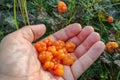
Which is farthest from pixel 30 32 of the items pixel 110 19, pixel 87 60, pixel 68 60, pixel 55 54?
pixel 110 19

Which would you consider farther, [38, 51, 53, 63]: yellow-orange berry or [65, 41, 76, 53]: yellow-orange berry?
[65, 41, 76, 53]: yellow-orange berry

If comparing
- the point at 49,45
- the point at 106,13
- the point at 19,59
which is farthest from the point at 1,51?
the point at 106,13

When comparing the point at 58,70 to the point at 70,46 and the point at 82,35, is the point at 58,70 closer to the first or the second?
the point at 70,46

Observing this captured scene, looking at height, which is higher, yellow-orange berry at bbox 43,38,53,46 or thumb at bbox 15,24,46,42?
thumb at bbox 15,24,46,42

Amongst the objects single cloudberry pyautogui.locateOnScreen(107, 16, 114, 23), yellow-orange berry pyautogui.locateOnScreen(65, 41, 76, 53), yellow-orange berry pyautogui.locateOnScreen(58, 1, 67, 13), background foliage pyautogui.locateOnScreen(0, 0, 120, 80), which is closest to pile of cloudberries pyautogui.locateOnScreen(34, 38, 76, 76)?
yellow-orange berry pyautogui.locateOnScreen(65, 41, 76, 53)

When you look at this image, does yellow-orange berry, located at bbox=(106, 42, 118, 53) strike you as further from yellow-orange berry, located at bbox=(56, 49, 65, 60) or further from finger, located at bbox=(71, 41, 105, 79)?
yellow-orange berry, located at bbox=(56, 49, 65, 60)

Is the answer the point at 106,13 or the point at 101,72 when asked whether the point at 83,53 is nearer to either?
the point at 101,72
